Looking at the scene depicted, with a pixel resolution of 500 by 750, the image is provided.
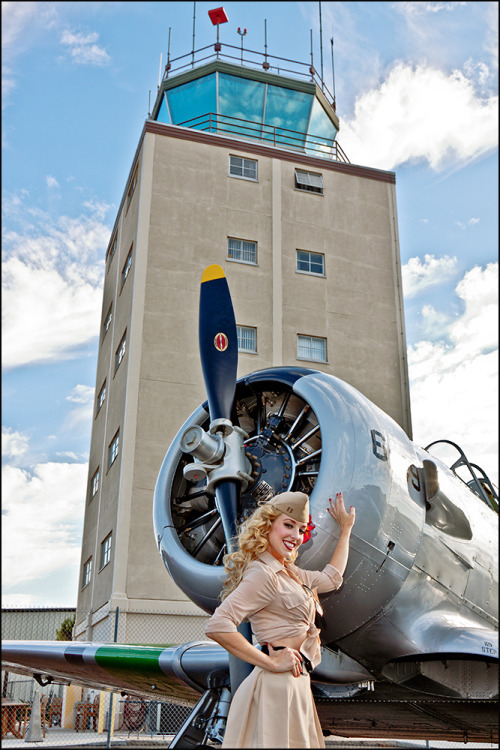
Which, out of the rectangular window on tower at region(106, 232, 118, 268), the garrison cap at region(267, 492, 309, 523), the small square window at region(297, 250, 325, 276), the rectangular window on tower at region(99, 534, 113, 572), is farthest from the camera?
the rectangular window on tower at region(106, 232, 118, 268)

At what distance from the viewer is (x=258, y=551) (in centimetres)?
331

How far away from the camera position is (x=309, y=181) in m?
25.2

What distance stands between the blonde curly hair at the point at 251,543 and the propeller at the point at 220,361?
1544mm

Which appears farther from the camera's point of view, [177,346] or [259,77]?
[259,77]

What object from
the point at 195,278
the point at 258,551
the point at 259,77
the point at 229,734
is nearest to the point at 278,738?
the point at 229,734

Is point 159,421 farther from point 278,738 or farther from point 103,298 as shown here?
point 278,738

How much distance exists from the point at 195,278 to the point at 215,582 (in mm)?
17897

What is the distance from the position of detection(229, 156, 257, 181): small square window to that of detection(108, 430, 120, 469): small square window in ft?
32.0

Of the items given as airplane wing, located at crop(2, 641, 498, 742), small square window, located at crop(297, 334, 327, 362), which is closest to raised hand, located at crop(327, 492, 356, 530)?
airplane wing, located at crop(2, 641, 498, 742)

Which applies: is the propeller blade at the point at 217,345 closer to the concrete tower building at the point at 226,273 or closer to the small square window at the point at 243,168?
the concrete tower building at the point at 226,273

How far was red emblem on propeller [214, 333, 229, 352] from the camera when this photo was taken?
5.73m

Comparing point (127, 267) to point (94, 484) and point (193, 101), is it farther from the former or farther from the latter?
point (94, 484)

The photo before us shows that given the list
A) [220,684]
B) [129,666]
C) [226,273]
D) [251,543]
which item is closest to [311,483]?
[220,684]

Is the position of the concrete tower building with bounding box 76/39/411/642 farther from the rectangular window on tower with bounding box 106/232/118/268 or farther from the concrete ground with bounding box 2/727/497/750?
the concrete ground with bounding box 2/727/497/750
